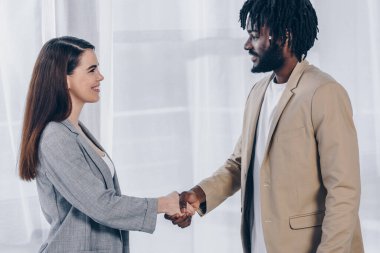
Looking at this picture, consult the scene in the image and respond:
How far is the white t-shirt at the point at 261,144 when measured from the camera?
1807 mm

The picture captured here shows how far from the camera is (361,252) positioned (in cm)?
177

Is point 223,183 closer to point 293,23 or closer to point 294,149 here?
point 294,149

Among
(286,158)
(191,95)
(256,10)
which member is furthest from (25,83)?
(286,158)

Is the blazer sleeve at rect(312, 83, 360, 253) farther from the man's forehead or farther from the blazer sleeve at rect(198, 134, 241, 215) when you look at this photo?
the blazer sleeve at rect(198, 134, 241, 215)

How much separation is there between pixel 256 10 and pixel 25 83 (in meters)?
1.14

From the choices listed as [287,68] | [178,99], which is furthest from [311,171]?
[178,99]

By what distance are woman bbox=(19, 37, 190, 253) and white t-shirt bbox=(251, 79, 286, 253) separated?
0.29 meters

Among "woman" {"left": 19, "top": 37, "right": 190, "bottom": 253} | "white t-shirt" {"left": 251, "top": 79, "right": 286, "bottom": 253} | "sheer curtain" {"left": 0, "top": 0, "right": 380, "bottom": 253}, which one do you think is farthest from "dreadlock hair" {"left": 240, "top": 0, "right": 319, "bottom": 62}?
"sheer curtain" {"left": 0, "top": 0, "right": 380, "bottom": 253}

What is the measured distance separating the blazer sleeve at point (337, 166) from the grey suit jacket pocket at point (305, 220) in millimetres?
73

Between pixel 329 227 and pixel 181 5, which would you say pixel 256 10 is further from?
pixel 181 5

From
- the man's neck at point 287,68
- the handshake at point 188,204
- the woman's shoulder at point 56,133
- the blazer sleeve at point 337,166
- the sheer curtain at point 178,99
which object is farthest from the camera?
the sheer curtain at point 178,99

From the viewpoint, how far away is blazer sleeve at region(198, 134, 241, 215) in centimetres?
209

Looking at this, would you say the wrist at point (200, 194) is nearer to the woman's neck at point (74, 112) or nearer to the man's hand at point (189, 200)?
the man's hand at point (189, 200)

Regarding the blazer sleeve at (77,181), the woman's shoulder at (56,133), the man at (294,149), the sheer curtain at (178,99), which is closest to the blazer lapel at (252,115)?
the man at (294,149)
